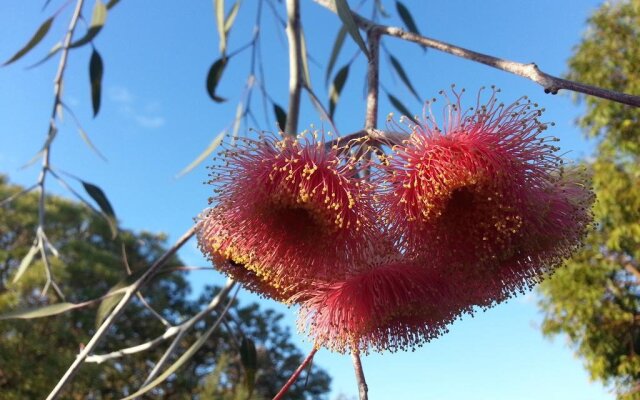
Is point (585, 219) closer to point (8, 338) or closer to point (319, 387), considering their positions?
point (8, 338)

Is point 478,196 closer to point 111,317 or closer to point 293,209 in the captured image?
point 293,209

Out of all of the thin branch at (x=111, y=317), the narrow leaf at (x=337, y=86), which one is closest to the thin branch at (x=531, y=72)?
the thin branch at (x=111, y=317)

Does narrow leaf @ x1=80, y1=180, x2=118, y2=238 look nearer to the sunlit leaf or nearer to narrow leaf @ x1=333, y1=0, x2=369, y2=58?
the sunlit leaf

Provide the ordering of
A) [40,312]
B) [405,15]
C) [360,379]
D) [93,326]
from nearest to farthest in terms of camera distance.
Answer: [360,379] < [40,312] < [405,15] < [93,326]

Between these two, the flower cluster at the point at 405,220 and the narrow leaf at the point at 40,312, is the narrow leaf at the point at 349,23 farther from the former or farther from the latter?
the narrow leaf at the point at 40,312

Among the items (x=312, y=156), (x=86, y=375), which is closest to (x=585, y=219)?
(x=312, y=156)

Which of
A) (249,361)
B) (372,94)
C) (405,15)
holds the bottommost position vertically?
(249,361)

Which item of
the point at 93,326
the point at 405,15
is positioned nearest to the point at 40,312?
the point at 405,15
